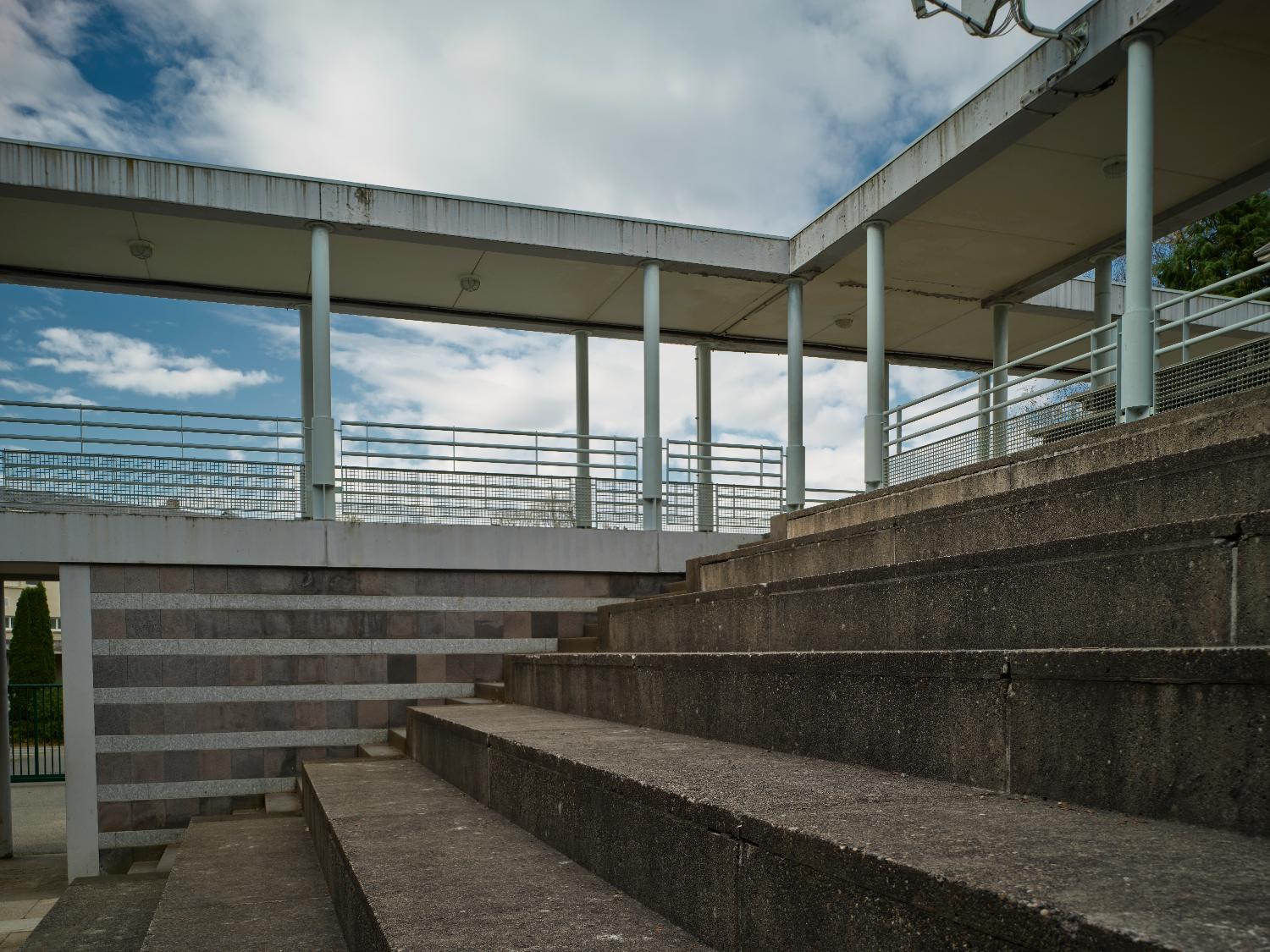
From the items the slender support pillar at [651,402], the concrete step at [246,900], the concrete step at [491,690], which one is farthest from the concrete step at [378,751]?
the slender support pillar at [651,402]

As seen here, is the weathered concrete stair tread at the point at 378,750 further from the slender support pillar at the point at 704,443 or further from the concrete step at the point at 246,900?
the slender support pillar at the point at 704,443

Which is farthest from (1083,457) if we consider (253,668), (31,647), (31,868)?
(31,647)

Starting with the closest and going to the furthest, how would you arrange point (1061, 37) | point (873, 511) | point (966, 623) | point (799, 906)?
point (799, 906)
point (966, 623)
point (873, 511)
point (1061, 37)

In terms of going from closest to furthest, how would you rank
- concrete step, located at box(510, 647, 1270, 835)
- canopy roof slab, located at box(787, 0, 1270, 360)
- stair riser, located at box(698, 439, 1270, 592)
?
concrete step, located at box(510, 647, 1270, 835), stair riser, located at box(698, 439, 1270, 592), canopy roof slab, located at box(787, 0, 1270, 360)

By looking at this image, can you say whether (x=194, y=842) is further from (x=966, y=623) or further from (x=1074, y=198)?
(x=1074, y=198)

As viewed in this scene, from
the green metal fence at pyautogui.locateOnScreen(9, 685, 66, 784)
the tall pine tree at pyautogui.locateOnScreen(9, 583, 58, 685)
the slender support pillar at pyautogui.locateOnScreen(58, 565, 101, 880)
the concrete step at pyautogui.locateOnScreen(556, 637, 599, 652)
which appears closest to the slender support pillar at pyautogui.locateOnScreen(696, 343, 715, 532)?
the concrete step at pyautogui.locateOnScreen(556, 637, 599, 652)

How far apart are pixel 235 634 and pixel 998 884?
7401 millimetres

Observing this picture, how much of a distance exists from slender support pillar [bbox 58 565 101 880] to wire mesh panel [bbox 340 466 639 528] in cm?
214

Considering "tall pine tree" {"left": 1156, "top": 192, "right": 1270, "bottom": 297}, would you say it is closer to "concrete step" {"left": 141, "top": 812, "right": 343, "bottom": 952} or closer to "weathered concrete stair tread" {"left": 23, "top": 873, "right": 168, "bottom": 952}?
"concrete step" {"left": 141, "top": 812, "right": 343, "bottom": 952}

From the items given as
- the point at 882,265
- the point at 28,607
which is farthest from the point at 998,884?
the point at 28,607

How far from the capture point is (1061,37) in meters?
7.05

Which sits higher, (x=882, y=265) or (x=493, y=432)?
(x=882, y=265)

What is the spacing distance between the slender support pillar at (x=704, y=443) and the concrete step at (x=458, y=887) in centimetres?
593

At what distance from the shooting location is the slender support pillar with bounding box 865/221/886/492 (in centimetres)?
947
